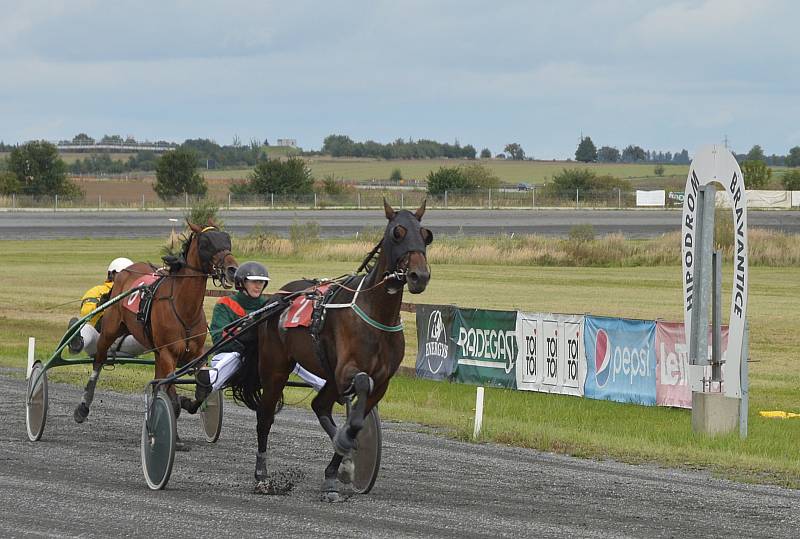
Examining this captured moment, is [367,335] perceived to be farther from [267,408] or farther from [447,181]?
[447,181]

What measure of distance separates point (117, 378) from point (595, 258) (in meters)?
30.9

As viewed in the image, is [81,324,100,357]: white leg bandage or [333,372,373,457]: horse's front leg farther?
[81,324,100,357]: white leg bandage

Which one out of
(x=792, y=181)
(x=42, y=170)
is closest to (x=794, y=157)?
(x=792, y=181)

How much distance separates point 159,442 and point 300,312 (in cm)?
146

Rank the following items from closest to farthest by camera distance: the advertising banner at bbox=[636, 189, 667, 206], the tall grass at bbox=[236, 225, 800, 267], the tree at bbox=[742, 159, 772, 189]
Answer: the tall grass at bbox=[236, 225, 800, 267]
the advertising banner at bbox=[636, 189, 667, 206]
the tree at bbox=[742, 159, 772, 189]

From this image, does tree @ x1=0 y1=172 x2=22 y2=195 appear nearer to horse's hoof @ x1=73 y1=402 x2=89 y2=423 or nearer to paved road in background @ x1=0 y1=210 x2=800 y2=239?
paved road in background @ x1=0 y1=210 x2=800 y2=239

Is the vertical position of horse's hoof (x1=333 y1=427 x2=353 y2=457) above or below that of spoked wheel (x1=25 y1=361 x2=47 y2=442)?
above

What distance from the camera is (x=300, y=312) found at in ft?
31.1

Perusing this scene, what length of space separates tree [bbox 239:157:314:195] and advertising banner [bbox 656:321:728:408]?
78.9 metres

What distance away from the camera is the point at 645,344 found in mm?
15672

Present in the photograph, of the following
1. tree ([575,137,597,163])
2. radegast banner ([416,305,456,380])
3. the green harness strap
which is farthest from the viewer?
tree ([575,137,597,163])

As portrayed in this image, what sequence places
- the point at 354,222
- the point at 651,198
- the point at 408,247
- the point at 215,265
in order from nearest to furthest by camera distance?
the point at 408,247, the point at 215,265, the point at 354,222, the point at 651,198

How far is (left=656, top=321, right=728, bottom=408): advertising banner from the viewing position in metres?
15.2

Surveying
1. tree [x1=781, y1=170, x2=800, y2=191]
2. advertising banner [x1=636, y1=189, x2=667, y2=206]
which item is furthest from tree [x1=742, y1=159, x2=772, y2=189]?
advertising banner [x1=636, y1=189, x2=667, y2=206]
